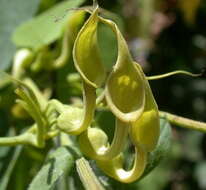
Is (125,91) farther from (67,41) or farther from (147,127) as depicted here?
(67,41)

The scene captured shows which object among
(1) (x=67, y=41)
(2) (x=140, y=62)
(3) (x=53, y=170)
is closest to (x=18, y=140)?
(3) (x=53, y=170)

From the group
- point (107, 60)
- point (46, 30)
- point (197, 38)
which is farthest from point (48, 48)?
point (197, 38)

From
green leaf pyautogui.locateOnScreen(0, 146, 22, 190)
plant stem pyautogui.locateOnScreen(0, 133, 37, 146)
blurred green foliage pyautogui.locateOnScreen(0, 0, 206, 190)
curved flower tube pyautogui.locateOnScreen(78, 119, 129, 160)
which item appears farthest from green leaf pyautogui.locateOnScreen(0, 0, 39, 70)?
curved flower tube pyautogui.locateOnScreen(78, 119, 129, 160)

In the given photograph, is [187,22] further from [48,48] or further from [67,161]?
[67,161]

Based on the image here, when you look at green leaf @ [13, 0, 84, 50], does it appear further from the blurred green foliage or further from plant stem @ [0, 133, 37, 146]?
plant stem @ [0, 133, 37, 146]

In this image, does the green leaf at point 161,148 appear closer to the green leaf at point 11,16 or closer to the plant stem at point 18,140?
the plant stem at point 18,140

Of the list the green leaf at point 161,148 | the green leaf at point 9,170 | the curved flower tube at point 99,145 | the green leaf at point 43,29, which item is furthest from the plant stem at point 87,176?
the green leaf at point 43,29
